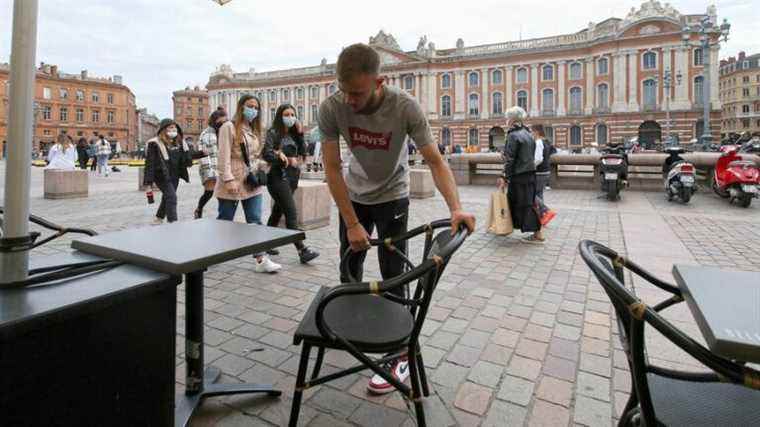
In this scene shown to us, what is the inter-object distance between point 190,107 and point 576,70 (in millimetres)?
82150

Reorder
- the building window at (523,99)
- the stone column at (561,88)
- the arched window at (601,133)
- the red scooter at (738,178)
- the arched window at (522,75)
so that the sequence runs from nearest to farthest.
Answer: the red scooter at (738,178), the arched window at (601,133), the stone column at (561,88), the arched window at (522,75), the building window at (523,99)

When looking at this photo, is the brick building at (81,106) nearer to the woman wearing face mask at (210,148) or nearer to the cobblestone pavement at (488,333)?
the woman wearing face mask at (210,148)

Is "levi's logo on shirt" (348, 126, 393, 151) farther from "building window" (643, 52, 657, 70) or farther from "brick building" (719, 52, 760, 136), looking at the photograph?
"brick building" (719, 52, 760, 136)

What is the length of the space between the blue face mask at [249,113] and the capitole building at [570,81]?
4445cm

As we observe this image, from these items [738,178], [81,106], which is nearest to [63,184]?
[738,178]

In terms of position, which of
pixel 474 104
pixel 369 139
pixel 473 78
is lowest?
pixel 369 139

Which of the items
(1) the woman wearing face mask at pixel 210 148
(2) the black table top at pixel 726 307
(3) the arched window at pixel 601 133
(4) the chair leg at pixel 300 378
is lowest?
(4) the chair leg at pixel 300 378

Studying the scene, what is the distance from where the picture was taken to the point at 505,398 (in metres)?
2.54

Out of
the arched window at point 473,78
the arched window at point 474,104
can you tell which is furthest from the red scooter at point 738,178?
the arched window at point 473,78

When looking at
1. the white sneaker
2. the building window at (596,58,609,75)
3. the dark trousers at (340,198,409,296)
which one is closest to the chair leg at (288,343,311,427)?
the dark trousers at (340,198,409,296)

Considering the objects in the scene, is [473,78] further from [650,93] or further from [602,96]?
[650,93]

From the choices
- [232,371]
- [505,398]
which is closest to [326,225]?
[232,371]

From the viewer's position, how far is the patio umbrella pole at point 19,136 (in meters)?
1.45

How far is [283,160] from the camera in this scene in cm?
531
